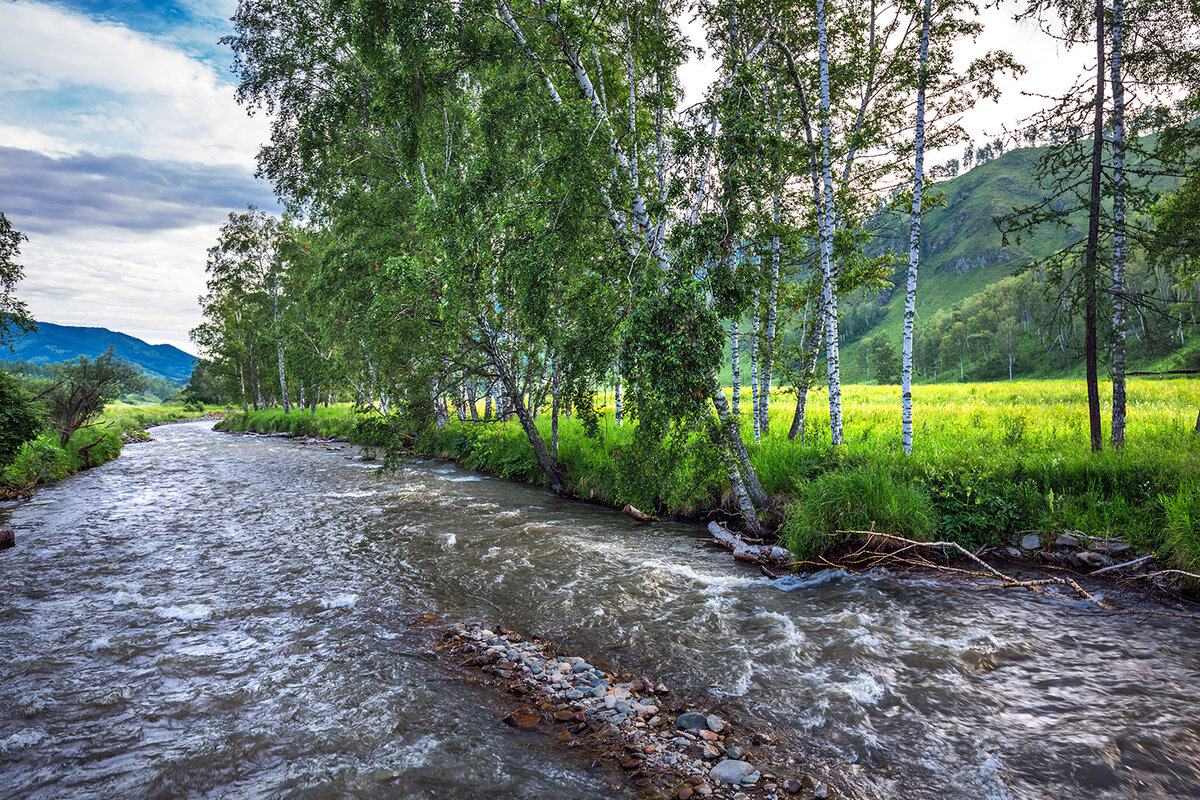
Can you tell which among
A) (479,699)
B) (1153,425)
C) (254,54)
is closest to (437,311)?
(479,699)

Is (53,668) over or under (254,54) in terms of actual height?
under

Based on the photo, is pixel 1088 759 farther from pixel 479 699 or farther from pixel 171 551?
pixel 171 551

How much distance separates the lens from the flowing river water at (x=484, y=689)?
5301 mm

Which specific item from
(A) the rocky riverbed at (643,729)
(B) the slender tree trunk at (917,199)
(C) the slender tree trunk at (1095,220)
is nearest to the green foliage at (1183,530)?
(C) the slender tree trunk at (1095,220)

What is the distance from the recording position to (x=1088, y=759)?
5.47 meters

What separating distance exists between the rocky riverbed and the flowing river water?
1.17ft

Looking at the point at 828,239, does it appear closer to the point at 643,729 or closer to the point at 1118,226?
the point at 1118,226

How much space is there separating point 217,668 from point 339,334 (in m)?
26.6

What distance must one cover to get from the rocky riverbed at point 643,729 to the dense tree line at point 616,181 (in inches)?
193

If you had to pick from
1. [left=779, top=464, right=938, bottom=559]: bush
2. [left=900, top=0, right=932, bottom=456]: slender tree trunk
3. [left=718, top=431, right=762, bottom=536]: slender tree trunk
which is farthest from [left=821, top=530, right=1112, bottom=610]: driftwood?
[left=900, top=0, right=932, bottom=456]: slender tree trunk

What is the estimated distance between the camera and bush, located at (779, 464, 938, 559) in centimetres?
1109

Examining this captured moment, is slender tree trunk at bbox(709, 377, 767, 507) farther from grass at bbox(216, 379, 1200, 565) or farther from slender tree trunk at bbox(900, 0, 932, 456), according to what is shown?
slender tree trunk at bbox(900, 0, 932, 456)

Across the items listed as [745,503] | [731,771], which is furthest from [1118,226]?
[731,771]

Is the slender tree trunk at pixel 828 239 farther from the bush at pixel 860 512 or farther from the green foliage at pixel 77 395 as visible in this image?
the green foliage at pixel 77 395
